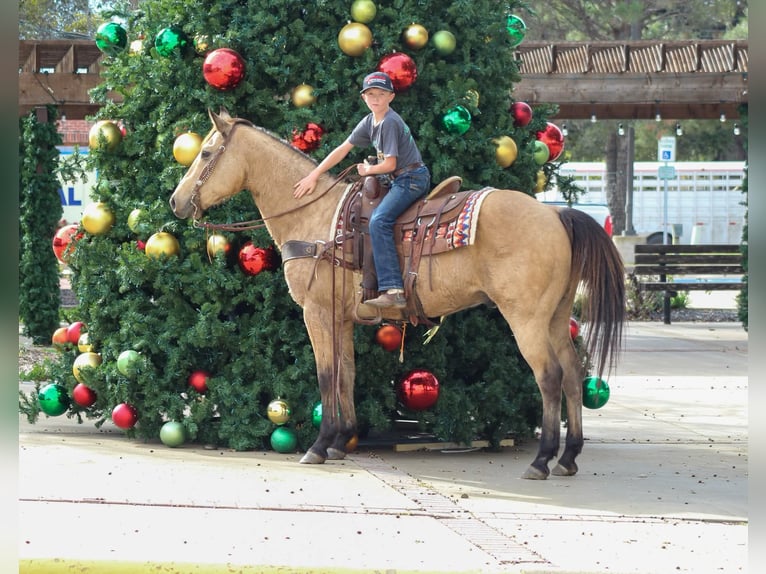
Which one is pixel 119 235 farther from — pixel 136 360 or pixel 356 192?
pixel 356 192

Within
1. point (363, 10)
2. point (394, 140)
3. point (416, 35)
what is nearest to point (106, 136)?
point (363, 10)

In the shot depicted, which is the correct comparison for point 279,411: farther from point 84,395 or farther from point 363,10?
point 363,10

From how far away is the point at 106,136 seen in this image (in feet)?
29.8

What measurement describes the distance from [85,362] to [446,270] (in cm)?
324

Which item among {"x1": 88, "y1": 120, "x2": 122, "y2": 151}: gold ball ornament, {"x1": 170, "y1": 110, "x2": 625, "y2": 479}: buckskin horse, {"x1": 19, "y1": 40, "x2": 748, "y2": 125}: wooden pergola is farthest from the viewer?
{"x1": 19, "y1": 40, "x2": 748, "y2": 125}: wooden pergola

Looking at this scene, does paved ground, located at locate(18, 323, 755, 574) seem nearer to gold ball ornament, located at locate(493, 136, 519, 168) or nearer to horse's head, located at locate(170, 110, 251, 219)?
horse's head, located at locate(170, 110, 251, 219)

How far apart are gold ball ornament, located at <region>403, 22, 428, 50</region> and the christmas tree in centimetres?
1

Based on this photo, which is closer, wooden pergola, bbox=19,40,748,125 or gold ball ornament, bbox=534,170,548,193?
gold ball ornament, bbox=534,170,548,193

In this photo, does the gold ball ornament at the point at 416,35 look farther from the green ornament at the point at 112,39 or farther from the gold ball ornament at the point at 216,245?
the green ornament at the point at 112,39

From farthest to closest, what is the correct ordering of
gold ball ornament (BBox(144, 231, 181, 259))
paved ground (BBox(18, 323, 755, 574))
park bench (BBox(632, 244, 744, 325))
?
park bench (BBox(632, 244, 744, 325)), gold ball ornament (BBox(144, 231, 181, 259)), paved ground (BBox(18, 323, 755, 574))

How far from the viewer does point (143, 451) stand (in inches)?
336

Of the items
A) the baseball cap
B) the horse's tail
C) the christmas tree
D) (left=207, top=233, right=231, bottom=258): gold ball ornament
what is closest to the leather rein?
(left=207, top=233, right=231, bottom=258): gold ball ornament

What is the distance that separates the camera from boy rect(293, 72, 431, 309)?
25.1ft

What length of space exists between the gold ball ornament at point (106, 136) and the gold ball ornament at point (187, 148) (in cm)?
85
